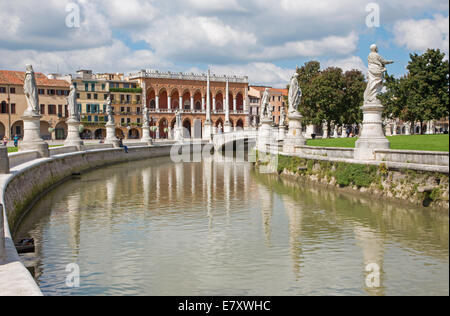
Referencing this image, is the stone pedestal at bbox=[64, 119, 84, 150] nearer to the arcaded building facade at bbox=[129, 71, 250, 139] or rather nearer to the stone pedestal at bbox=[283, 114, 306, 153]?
the stone pedestal at bbox=[283, 114, 306, 153]

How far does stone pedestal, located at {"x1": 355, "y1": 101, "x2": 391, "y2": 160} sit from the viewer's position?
17531 millimetres

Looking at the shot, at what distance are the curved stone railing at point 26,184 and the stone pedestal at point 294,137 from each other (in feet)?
37.7

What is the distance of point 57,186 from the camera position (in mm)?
23094

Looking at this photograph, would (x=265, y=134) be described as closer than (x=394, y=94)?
Yes

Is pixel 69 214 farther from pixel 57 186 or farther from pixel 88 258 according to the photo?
pixel 57 186

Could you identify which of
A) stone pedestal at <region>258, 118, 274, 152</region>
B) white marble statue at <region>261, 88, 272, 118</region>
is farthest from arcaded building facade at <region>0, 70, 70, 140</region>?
stone pedestal at <region>258, 118, 274, 152</region>

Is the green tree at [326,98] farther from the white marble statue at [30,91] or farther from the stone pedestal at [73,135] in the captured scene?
the white marble statue at [30,91]

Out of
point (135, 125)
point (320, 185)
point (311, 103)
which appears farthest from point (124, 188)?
point (135, 125)

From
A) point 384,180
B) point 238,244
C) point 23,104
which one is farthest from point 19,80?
point 238,244

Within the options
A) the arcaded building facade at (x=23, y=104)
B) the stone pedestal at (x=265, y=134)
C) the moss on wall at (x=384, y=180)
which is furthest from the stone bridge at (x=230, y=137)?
the moss on wall at (x=384, y=180)

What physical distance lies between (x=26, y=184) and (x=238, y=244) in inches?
345

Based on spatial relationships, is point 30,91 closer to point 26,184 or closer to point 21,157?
point 21,157

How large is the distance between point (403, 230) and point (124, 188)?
47.9 ft

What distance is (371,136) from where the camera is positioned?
1772cm
